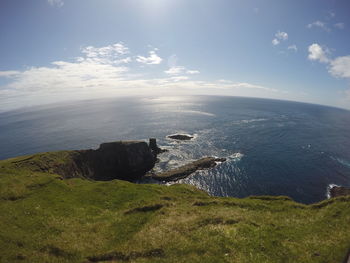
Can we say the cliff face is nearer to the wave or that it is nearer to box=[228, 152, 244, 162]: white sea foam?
box=[228, 152, 244, 162]: white sea foam

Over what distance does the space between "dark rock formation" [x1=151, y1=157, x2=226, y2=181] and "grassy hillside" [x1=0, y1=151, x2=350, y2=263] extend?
32389mm

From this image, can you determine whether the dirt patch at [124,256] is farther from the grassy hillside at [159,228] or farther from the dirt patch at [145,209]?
the dirt patch at [145,209]

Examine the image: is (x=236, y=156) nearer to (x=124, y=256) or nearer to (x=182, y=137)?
(x=182, y=137)

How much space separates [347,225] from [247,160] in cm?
5725

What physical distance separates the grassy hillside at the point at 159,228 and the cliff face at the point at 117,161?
3306cm

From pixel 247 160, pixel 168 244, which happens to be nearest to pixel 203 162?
pixel 247 160

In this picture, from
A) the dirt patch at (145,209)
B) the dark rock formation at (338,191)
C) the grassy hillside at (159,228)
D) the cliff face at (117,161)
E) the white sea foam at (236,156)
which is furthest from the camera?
the white sea foam at (236,156)

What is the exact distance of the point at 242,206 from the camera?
26859 millimetres

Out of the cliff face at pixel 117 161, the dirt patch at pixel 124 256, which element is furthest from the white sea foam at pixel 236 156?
the dirt patch at pixel 124 256

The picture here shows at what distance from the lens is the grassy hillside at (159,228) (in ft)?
51.2

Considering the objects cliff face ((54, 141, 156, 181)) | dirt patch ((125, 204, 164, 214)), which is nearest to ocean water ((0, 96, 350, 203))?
cliff face ((54, 141, 156, 181))

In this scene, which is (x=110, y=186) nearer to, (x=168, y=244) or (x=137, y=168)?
(x=168, y=244)

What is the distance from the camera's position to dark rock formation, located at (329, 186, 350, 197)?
51219 mm

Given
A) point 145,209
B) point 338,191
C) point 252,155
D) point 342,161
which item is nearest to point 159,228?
point 145,209
